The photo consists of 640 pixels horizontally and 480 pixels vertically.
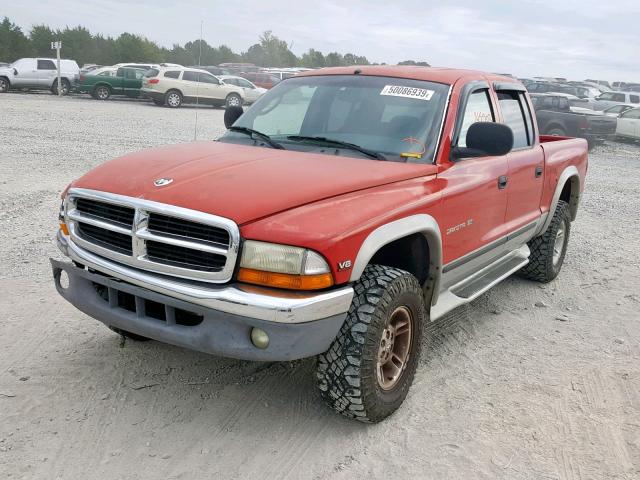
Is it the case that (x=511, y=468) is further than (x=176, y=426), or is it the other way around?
(x=176, y=426)

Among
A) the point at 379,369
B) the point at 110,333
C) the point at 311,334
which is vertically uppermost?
the point at 311,334

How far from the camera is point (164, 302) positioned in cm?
294

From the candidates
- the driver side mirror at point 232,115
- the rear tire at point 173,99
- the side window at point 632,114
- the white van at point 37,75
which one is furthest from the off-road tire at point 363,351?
the white van at point 37,75

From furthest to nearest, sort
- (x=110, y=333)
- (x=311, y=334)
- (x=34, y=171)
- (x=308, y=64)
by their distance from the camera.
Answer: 1. (x=308, y=64)
2. (x=34, y=171)
3. (x=110, y=333)
4. (x=311, y=334)

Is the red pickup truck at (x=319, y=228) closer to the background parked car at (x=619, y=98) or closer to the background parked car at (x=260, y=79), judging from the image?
the background parked car at (x=619, y=98)

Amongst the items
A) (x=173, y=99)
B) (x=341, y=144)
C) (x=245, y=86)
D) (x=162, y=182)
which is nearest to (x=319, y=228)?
(x=162, y=182)

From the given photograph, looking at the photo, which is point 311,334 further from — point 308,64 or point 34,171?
point 308,64

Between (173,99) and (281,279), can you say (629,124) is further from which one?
(281,279)

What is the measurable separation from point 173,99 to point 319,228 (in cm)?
2307

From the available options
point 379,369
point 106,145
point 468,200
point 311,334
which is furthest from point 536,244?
point 106,145

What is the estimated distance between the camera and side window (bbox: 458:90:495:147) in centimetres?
406

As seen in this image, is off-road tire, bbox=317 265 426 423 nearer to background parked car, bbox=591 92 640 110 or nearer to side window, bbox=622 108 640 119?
side window, bbox=622 108 640 119

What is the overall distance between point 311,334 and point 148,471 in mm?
974

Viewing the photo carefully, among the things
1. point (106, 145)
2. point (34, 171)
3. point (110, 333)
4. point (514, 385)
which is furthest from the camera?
point (106, 145)
